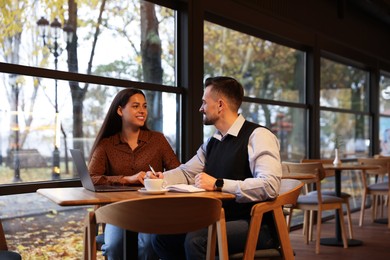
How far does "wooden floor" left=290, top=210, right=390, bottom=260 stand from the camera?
504 cm

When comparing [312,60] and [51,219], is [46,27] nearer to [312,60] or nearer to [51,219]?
[51,219]

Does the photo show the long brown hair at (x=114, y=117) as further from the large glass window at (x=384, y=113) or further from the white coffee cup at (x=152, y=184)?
the large glass window at (x=384, y=113)

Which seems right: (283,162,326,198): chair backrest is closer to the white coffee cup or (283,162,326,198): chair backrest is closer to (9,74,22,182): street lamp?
(9,74,22,182): street lamp

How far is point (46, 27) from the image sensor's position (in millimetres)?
3943

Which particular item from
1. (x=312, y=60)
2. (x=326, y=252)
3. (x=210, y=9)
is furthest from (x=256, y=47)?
(x=326, y=252)

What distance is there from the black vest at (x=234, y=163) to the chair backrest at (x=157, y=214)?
27.2 inches

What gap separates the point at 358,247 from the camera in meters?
5.48

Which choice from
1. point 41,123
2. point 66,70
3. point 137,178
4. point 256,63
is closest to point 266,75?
point 256,63

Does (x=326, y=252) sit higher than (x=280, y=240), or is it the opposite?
(x=280, y=240)

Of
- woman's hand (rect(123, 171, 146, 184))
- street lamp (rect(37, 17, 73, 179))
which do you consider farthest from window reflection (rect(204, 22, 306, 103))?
woman's hand (rect(123, 171, 146, 184))

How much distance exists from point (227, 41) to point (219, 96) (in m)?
3.38

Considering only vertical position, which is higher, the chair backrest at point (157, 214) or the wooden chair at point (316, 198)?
the chair backrest at point (157, 214)

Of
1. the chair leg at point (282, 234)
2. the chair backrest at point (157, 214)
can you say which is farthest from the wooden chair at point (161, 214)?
the chair leg at point (282, 234)

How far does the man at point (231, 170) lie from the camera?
2.55m
